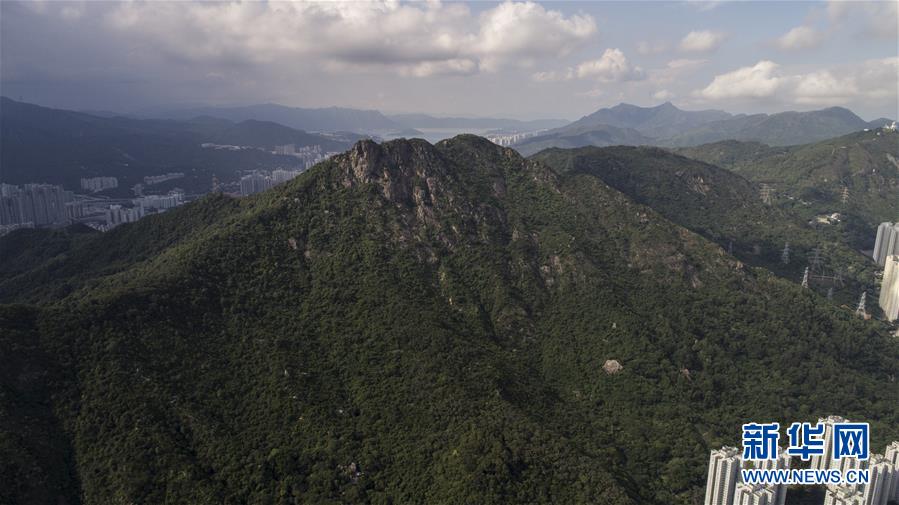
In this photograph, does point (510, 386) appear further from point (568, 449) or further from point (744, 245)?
point (744, 245)

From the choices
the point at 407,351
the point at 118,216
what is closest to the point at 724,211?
the point at 407,351

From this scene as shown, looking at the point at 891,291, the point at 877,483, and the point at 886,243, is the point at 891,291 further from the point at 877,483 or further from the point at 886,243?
the point at 877,483

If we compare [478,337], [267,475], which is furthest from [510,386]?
[267,475]

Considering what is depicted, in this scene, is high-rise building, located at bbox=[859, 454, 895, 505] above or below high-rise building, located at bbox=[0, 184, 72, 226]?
below

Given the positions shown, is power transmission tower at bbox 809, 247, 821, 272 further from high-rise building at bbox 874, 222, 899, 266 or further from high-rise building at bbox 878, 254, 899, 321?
high-rise building at bbox 874, 222, 899, 266

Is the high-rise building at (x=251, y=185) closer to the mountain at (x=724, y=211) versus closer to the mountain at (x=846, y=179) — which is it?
the mountain at (x=724, y=211)

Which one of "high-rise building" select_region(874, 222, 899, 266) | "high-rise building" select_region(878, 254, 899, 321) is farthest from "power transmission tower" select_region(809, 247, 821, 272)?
"high-rise building" select_region(874, 222, 899, 266)
